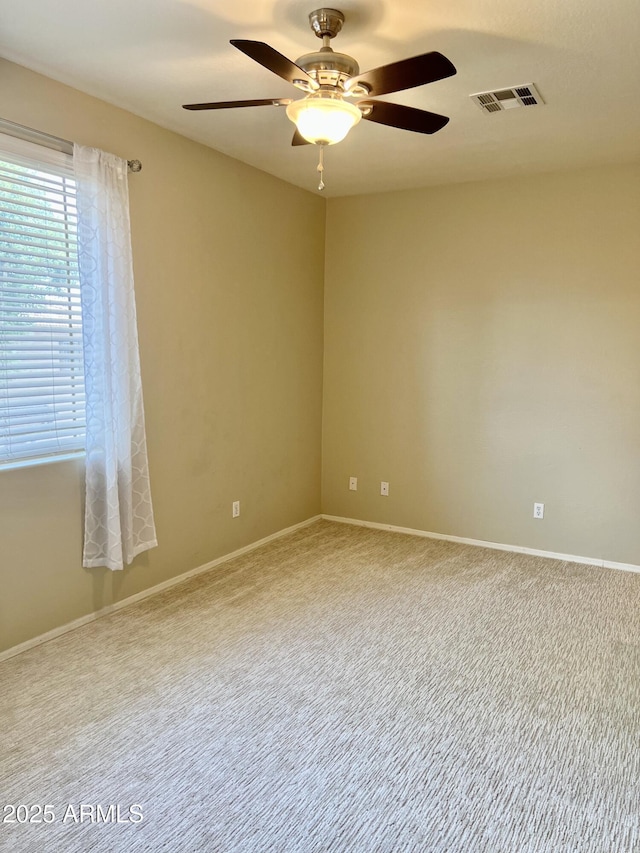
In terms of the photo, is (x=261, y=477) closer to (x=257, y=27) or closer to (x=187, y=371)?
(x=187, y=371)

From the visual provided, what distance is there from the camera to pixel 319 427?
515 cm

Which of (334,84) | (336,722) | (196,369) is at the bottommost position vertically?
(336,722)

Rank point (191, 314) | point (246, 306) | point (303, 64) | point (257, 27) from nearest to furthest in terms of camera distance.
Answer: point (303, 64), point (257, 27), point (191, 314), point (246, 306)

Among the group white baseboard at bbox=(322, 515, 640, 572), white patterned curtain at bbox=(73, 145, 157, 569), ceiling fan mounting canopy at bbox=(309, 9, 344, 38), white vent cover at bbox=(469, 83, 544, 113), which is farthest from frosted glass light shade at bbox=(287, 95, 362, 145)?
white baseboard at bbox=(322, 515, 640, 572)

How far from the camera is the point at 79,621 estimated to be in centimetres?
314

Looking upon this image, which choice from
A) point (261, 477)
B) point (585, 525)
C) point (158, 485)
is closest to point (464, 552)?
point (585, 525)

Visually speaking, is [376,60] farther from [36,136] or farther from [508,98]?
[36,136]

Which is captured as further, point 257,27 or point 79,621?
point 79,621

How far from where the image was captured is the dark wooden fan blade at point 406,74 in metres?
1.79

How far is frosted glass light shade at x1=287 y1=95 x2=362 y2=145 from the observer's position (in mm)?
2078

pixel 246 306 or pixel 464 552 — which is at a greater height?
pixel 246 306

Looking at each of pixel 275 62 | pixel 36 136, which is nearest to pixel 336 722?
pixel 275 62

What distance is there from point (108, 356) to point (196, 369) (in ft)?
2.61

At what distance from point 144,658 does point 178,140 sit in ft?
9.32
